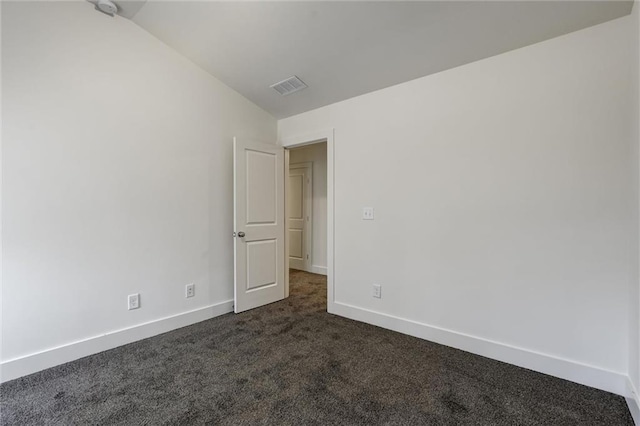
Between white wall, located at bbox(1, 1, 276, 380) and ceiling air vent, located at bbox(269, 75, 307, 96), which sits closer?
white wall, located at bbox(1, 1, 276, 380)

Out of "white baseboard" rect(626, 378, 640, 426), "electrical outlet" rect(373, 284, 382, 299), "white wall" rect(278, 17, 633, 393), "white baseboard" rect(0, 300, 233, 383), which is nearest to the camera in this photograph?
"white baseboard" rect(626, 378, 640, 426)

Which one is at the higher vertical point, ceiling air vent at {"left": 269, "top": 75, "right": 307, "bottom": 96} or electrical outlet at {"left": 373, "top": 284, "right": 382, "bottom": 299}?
ceiling air vent at {"left": 269, "top": 75, "right": 307, "bottom": 96}

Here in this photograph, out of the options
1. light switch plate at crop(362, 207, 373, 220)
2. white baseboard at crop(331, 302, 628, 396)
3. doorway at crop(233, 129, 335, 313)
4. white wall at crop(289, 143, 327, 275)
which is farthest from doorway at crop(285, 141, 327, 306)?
white baseboard at crop(331, 302, 628, 396)

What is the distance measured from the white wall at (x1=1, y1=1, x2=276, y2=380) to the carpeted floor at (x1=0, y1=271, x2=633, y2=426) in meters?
0.44

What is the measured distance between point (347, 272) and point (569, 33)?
8.53 feet

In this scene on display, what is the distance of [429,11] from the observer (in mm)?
1901

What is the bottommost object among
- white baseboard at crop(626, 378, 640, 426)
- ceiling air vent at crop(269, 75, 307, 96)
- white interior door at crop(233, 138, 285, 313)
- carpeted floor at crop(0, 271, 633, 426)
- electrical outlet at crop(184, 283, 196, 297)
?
carpeted floor at crop(0, 271, 633, 426)

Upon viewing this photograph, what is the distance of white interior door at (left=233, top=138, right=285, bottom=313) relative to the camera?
3.13 m

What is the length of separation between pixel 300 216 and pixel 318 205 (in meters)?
0.47

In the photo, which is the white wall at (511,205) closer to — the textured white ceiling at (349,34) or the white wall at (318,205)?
the textured white ceiling at (349,34)

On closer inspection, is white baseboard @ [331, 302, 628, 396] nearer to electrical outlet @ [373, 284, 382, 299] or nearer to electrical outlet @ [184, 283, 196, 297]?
electrical outlet @ [373, 284, 382, 299]

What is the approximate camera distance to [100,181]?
2.32m

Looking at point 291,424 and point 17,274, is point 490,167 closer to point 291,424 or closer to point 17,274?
point 291,424

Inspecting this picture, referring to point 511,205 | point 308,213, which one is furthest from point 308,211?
point 511,205
